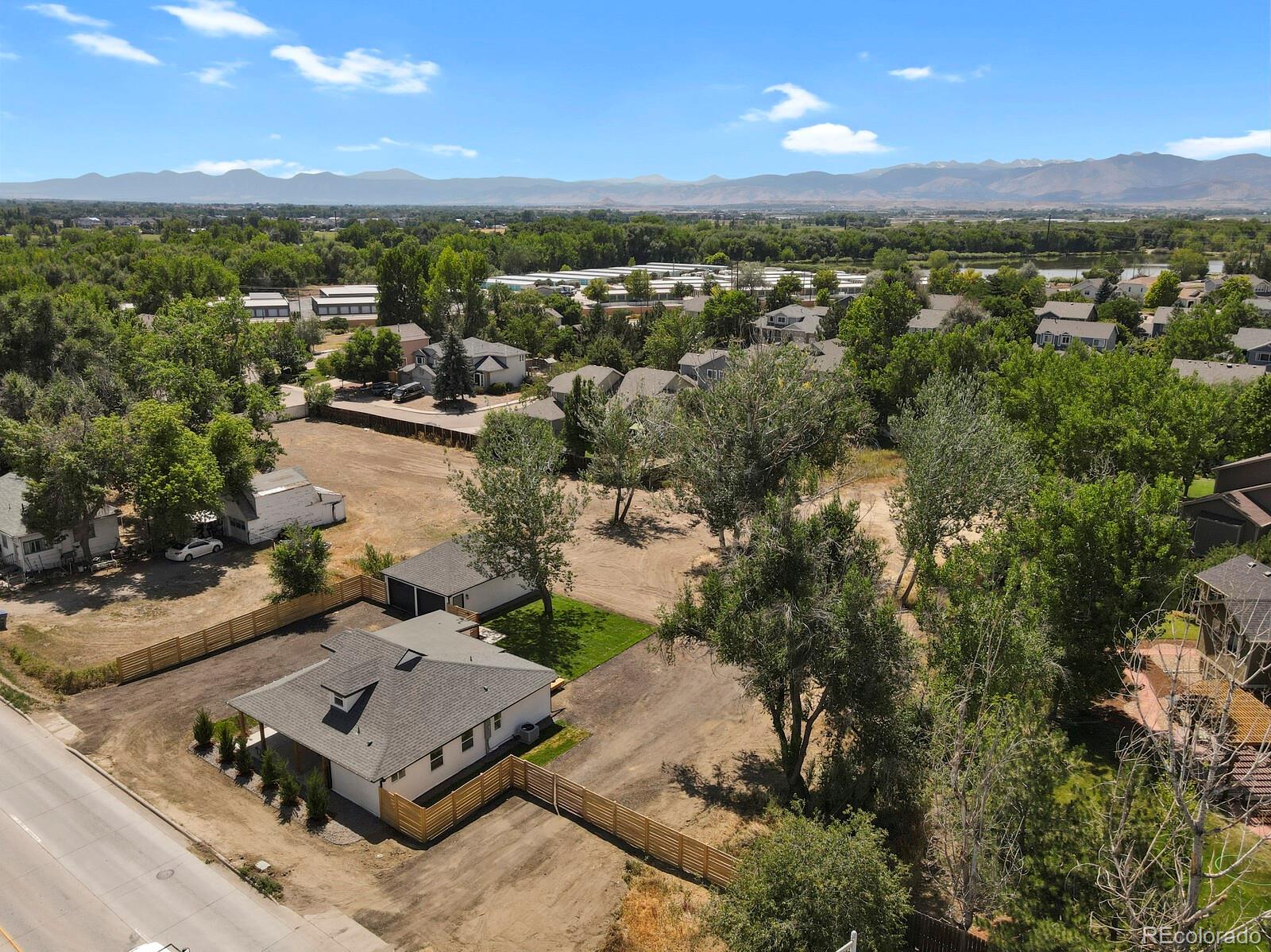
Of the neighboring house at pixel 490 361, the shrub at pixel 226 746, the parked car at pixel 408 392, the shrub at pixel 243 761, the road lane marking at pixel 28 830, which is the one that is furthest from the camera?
the neighboring house at pixel 490 361

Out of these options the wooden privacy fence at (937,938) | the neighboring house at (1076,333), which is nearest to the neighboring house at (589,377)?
the neighboring house at (1076,333)

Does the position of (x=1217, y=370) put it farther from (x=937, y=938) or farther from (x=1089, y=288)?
(x=1089, y=288)

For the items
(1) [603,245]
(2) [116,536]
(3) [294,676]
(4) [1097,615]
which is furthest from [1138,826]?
(1) [603,245]

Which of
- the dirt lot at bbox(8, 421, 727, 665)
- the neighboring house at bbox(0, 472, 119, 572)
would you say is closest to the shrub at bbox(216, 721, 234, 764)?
the dirt lot at bbox(8, 421, 727, 665)

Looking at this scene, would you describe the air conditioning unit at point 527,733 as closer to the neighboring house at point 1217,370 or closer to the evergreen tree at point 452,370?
the evergreen tree at point 452,370

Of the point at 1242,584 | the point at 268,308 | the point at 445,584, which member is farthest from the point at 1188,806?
the point at 268,308

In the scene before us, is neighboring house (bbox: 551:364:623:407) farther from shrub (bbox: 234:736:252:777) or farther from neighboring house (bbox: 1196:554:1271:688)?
neighboring house (bbox: 1196:554:1271:688)
